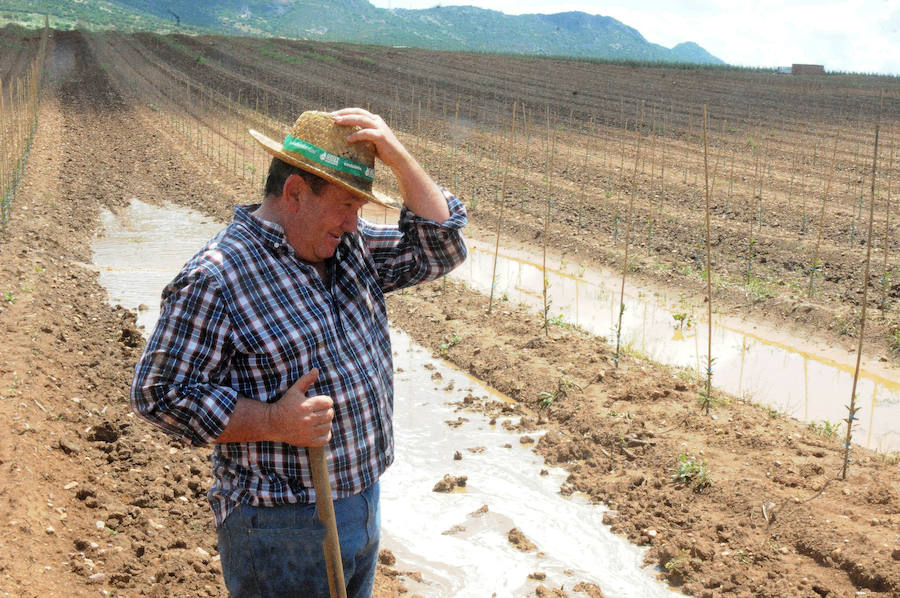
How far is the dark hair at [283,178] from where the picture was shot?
1.93m

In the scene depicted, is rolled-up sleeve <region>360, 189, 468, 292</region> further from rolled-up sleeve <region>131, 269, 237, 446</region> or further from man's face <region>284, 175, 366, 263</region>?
rolled-up sleeve <region>131, 269, 237, 446</region>

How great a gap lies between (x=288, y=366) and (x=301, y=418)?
156mm

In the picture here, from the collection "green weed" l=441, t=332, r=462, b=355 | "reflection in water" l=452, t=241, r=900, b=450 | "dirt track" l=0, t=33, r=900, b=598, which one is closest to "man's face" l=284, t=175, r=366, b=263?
"dirt track" l=0, t=33, r=900, b=598

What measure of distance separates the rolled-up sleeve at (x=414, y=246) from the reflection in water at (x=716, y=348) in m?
4.13

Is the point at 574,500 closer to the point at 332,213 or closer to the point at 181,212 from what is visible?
the point at 332,213

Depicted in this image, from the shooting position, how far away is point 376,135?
199 cm

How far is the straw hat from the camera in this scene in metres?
1.90

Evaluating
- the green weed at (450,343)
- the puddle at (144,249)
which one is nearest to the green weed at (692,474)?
the green weed at (450,343)

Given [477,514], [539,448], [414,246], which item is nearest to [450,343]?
[539,448]

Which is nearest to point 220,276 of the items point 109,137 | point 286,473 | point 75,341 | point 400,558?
point 286,473

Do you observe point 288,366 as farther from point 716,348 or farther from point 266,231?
point 716,348

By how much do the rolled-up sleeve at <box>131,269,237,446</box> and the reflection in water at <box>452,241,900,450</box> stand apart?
4.79 meters

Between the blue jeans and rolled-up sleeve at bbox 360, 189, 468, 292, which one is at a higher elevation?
rolled-up sleeve at bbox 360, 189, 468, 292

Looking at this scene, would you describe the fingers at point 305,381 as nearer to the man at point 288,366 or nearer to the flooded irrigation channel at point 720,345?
the man at point 288,366
